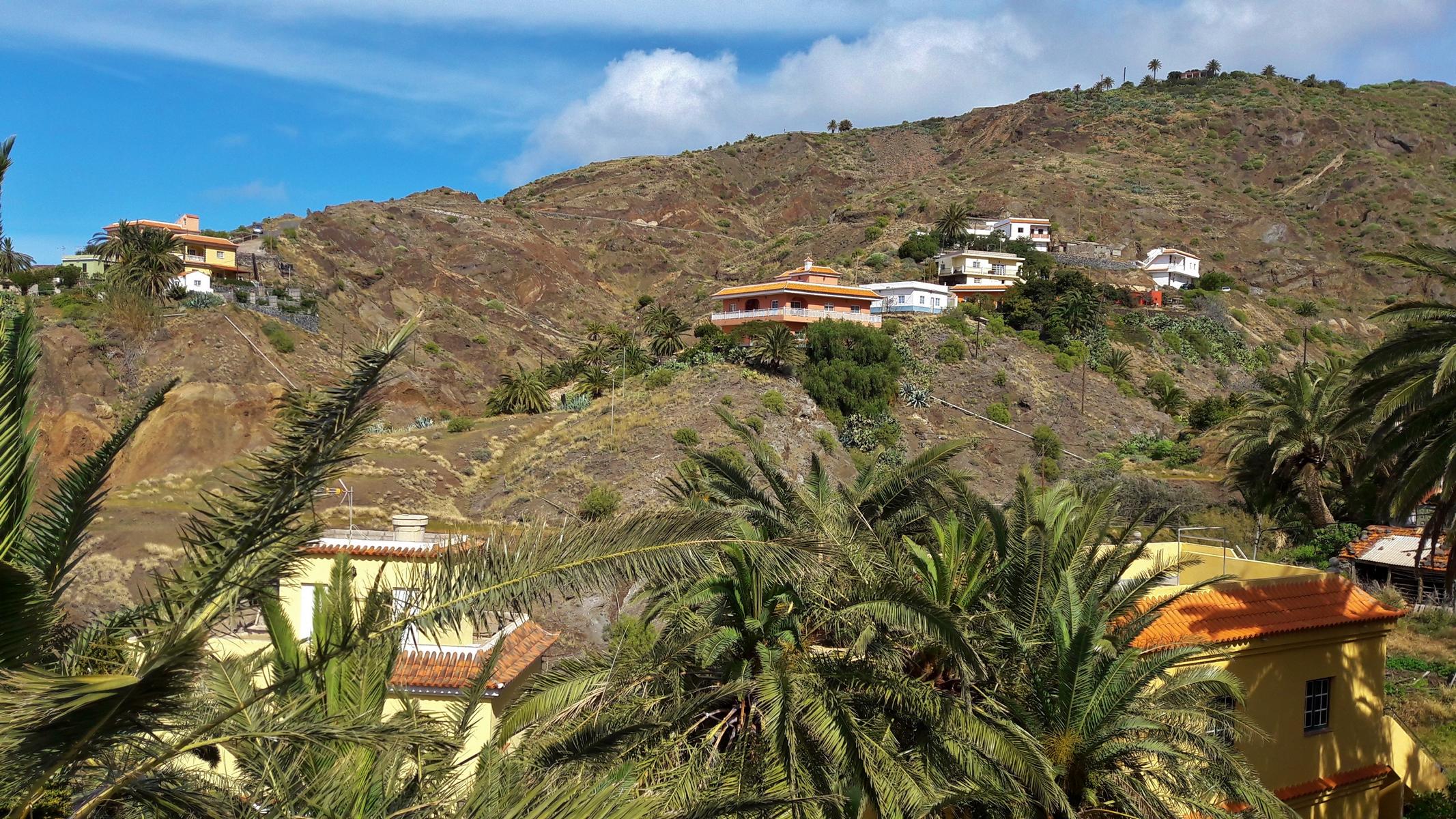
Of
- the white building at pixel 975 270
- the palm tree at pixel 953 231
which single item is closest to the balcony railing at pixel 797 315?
the white building at pixel 975 270

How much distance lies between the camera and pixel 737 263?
99.9m

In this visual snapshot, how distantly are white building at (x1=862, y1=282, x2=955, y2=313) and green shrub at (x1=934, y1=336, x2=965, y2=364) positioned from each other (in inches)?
180

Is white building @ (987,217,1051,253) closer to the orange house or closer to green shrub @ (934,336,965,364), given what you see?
the orange house

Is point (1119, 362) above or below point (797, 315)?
below

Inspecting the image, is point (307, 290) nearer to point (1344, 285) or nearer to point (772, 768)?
point (772, 768)

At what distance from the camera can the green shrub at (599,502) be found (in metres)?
36.3

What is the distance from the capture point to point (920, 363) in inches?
2191

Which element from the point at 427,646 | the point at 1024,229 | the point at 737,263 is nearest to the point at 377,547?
the point at 427,646

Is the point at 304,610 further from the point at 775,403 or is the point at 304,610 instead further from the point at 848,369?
the point at 848,369

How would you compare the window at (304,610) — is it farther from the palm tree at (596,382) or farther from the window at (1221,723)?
the palm tree at (596,382)

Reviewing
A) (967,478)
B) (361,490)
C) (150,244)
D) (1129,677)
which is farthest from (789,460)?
(150,244)

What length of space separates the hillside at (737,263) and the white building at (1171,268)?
12.9 feet

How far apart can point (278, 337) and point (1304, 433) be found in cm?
4712

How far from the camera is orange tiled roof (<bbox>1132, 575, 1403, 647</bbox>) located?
1378 centimetres
